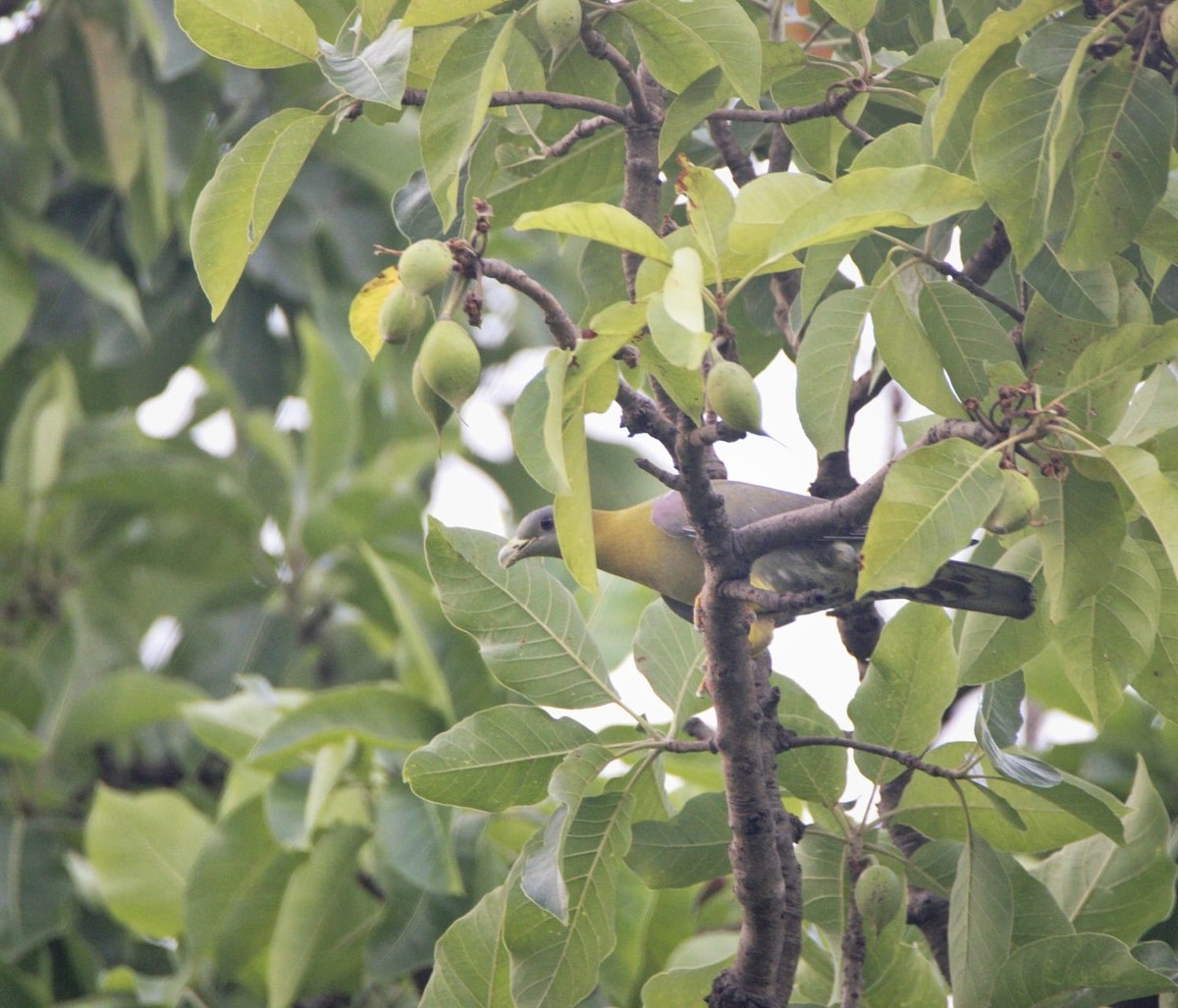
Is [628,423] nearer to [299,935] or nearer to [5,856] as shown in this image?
[299,935]

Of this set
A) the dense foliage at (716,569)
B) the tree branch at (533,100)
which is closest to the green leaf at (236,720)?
the dense foliage at (716,569)

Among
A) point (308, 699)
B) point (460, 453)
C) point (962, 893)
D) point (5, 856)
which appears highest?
point (962, 893)

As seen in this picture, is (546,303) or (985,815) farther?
(985,815)

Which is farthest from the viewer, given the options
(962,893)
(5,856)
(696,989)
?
(5,856)

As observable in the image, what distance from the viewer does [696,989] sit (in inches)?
92.0

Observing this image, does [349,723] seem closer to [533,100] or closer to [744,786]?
[744,786]

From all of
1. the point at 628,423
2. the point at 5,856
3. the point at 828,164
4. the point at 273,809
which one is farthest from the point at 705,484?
the point at 5,856

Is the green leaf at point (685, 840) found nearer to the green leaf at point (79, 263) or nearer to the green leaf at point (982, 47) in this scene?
the green leaf at point (982, 47)

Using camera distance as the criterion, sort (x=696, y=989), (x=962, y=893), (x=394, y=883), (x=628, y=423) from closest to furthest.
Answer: (x=628, y=423) < (x=962, y=893) < (x=696, y=989) < (x=394, y=883)

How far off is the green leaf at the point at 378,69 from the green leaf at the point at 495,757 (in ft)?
3.20

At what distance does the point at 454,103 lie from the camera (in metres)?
1.80

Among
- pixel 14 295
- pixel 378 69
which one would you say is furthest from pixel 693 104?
pixel 14 295

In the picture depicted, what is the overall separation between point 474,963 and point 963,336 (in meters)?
1.31

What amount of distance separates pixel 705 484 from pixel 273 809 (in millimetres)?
2086
